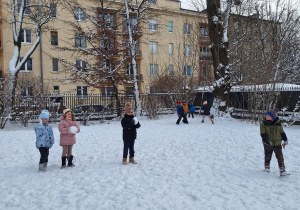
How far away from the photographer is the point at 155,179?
557cm

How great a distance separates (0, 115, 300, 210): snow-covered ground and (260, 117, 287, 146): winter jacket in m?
0.80

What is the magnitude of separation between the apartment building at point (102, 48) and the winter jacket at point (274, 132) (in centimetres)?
1381

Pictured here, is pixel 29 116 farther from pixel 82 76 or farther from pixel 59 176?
pixel 59 176

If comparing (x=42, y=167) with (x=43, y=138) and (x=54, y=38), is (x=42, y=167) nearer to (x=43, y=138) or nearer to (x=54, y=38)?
(x=43, y=138)

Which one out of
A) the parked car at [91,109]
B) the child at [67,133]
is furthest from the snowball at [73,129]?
the parked car at [91,109]

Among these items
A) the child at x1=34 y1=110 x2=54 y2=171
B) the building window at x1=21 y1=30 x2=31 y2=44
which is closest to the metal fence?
the child at x1=34 y1=110 x2=54 y2=171

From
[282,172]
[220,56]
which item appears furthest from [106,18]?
[282,172]

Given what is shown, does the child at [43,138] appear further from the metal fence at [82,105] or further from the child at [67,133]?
the metal fence at [82,105]

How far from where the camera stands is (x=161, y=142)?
9.99 meters

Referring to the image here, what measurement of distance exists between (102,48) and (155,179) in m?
14.7

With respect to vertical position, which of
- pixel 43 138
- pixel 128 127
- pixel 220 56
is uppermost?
pixel 220 56

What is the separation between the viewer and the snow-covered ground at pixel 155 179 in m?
4.36

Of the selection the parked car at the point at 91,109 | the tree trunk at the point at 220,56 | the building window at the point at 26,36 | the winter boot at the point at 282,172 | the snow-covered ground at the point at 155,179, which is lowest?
the snow-covered ground at the point at 155,179

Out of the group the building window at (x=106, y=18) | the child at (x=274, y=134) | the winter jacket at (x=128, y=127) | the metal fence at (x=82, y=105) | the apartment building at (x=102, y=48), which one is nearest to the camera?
the child at (x=274, y=134)
